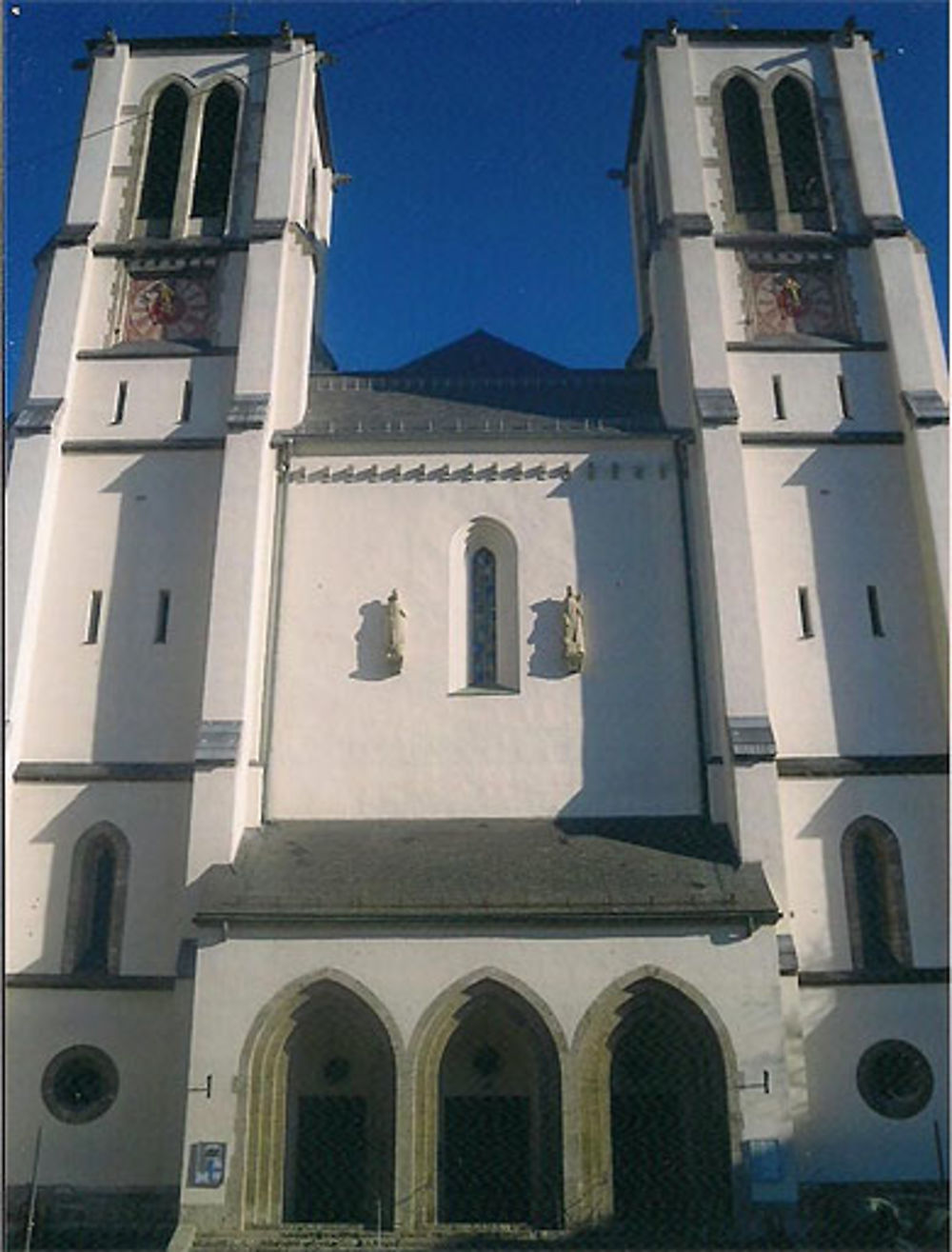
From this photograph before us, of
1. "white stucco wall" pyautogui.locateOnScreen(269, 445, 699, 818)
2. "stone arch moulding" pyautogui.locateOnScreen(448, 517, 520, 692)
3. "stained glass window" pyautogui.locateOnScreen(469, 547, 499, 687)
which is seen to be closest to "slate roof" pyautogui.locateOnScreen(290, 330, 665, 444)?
"white stucco wall" pyautogui.locateOnScreen(269, 445, 699, 818)

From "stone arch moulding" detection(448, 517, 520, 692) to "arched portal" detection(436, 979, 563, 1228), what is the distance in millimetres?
5886

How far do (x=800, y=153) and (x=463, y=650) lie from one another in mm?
14827

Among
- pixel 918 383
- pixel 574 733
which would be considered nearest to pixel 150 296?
pixel 574 733

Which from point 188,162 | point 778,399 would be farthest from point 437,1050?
point 188,162

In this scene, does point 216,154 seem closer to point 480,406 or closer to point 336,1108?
point 480,406

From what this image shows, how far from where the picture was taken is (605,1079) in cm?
1688

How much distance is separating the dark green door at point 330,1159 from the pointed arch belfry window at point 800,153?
20.3 meters

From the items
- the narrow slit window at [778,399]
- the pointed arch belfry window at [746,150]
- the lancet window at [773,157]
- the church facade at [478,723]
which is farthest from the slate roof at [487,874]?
the pointed arch belfry window at [746,150]

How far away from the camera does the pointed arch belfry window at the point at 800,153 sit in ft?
85.3

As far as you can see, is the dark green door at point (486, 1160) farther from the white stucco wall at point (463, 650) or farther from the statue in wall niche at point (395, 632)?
the statue in wall niche at point (395, 632)

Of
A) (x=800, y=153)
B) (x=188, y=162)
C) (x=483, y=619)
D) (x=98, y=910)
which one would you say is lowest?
(x=98, y=910)

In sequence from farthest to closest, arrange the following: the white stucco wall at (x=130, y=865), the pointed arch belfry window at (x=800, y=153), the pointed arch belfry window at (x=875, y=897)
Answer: the pointed arch belfry window at (x=800, y=153)
the white stucco wall at (x=130, y=865)
the pointed arch belfry window at (x=875, y=897)

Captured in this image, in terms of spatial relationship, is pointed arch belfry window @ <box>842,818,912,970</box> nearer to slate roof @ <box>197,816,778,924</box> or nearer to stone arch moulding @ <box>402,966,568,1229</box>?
slate roof @ <box>197,816,778,924</box>

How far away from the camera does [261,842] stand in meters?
19.2
